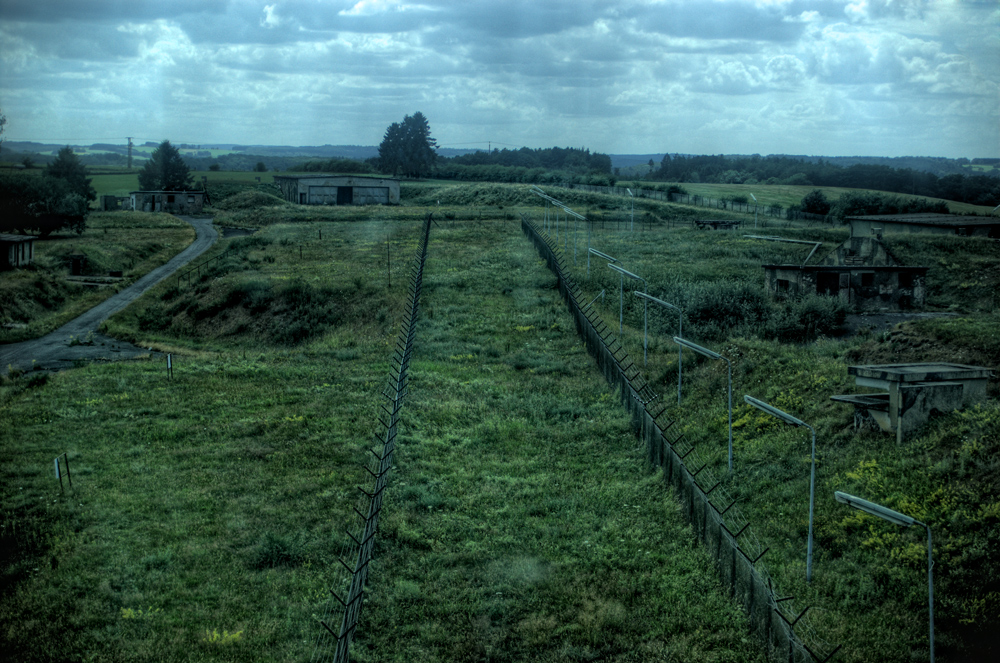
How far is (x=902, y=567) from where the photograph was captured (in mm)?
15375

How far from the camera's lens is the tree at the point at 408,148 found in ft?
495

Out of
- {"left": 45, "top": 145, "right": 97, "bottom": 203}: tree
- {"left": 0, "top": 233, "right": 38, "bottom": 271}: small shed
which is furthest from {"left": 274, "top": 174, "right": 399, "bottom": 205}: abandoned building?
{"left": 0, "top": 233, "right": 38, "bottom": 271}: small shed

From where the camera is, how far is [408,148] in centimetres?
15175

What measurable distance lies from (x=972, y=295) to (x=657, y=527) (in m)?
35.9

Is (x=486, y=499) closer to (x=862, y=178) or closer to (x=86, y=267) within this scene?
(x=86, y=267)

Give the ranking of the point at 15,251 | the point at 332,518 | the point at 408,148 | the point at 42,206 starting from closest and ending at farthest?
the point at 332,518, the point at 15,251, the point at 42,206, the point at 408,148

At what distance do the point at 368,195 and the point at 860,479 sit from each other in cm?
8728

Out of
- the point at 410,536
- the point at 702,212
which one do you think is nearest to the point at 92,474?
the point at 410,536

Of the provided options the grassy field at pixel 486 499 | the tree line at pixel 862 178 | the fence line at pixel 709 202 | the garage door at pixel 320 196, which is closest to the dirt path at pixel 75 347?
the grassy field at pixel 486 499

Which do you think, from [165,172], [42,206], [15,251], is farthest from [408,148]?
[15,251]

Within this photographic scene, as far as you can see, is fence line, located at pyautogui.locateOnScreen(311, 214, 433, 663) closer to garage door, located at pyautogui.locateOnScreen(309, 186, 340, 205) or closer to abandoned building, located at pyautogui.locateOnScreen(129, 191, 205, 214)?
garage door, located at pyautogui.locateOnScreen(309, 186, 340, 205)

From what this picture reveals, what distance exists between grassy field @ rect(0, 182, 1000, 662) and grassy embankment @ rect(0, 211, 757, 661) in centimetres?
7

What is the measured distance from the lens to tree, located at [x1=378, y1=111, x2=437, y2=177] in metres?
151

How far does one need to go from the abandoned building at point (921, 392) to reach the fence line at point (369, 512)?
40.9 ft
